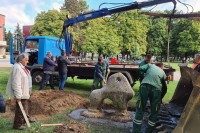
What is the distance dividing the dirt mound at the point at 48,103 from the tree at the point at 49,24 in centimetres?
2673

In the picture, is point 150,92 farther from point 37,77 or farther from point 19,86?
point 37,77

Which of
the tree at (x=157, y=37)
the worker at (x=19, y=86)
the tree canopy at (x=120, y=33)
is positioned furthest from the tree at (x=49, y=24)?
the worker at (x=19, y=86)

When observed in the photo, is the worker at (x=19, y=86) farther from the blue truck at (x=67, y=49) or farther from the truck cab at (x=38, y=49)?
the truck cab at (x=38, y=49)

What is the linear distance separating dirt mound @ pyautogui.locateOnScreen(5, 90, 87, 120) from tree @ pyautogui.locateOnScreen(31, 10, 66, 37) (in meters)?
26.7

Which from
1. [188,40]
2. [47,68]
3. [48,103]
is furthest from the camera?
[188,40]

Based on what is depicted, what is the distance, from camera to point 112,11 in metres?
11.5

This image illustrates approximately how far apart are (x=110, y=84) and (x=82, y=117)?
1152 mm

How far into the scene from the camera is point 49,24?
36.7 metres

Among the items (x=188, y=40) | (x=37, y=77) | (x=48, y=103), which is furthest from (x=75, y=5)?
(x=48, y=103)

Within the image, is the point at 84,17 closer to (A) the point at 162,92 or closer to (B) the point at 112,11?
(B) the point at 112,11

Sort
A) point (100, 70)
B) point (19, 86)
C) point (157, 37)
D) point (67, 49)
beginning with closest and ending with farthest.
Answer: point (19, 86) → point (100, 70) → point (67, 49) → point (157, 37)

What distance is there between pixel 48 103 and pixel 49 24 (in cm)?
2956

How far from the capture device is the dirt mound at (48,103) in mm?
7634

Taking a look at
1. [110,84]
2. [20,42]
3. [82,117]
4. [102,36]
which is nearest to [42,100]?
[82,117]
